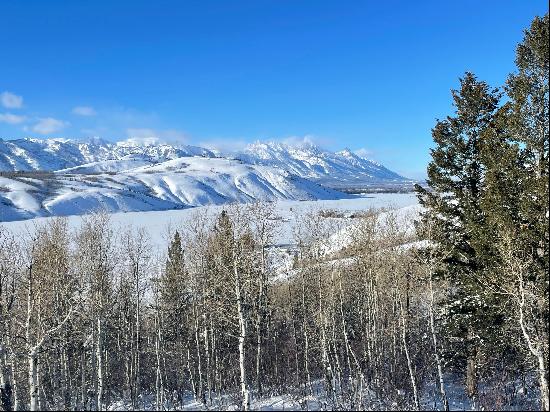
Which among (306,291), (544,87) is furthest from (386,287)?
(544,87)

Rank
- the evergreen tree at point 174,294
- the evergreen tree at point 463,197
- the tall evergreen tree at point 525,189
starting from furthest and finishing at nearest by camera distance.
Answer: the evergreen tree at point 174,294 < the evergreen tree at point 463,197 < the tall evergreen tree at point 525,189

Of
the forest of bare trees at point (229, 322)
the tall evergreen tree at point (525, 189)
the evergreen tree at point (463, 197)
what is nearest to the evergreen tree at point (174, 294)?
the forest of bare trees at point (229, 322)

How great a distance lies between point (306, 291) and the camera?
3962 cm

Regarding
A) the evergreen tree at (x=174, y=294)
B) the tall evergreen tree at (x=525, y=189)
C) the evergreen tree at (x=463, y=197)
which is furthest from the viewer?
the evergreen tree at (x=174, y=294)

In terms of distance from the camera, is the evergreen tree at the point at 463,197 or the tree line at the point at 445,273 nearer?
the tree line at the point at 445,273

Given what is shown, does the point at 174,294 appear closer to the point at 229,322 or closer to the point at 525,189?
the point at 229,322

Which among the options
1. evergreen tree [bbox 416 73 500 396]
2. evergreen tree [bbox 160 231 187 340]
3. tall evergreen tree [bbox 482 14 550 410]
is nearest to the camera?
tall evergreen tree [bbox 482 14 550 410]

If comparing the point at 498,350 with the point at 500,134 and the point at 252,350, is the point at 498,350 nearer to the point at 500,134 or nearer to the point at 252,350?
the point at 500,134

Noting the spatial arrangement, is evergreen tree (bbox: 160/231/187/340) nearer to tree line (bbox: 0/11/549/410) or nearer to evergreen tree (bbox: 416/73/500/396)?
tree line (bbox: 0/11/549/410)

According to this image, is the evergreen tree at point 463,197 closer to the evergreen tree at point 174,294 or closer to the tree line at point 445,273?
the tree line at point 445,273

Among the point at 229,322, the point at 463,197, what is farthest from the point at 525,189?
the point at 229,322

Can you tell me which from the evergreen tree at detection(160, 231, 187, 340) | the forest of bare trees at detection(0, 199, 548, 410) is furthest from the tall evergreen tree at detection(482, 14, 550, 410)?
the evergreen tree at detection(160, 231, 187, 340)

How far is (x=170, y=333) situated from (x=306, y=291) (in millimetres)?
12239

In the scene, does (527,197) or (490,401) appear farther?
(490,401)
